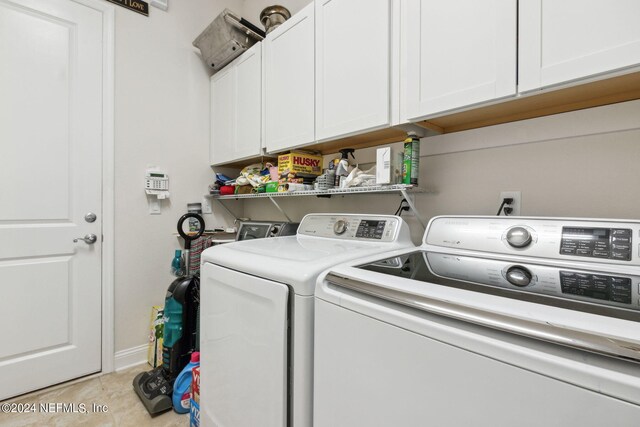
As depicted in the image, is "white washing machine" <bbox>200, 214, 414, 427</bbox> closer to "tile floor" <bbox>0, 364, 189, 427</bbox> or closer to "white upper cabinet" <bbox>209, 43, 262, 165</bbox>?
"tile floor" <bbox>0, 364, 189, 427</bbox>

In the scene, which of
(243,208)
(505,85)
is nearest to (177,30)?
(243,208)

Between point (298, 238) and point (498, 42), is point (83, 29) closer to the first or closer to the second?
point (298, 238)

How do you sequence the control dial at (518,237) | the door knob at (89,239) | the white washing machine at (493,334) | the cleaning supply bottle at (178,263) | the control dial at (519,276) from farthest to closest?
the cleaning supply bottle at (178,263), the door knob at (89,239), the control dial at (518,237), the control dial at (519,276), the white washing machine at (493,334)

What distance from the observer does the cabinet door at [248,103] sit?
2.04 meters

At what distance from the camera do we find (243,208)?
113 inches

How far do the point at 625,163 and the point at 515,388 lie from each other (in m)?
1.06

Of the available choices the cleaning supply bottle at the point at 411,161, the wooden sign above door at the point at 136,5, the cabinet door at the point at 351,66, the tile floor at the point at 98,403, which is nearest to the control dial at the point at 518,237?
the cleaning supply bottle at the point at 411,161

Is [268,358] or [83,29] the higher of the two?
[83,29]

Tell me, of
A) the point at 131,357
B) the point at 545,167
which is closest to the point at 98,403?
the point at 131,357

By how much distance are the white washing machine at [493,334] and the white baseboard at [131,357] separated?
81.1 inches

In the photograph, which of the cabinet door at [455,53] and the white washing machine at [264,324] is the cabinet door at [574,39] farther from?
the white washing machine at [264,324]

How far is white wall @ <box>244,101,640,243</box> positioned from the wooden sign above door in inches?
93.4

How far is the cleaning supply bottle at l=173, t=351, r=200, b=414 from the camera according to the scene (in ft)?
5.48

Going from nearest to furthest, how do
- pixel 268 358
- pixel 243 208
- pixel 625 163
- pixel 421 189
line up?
1. pixel 268 358
2. pixel 625 163
3. pixel 421 189
4. pixel 243 208
